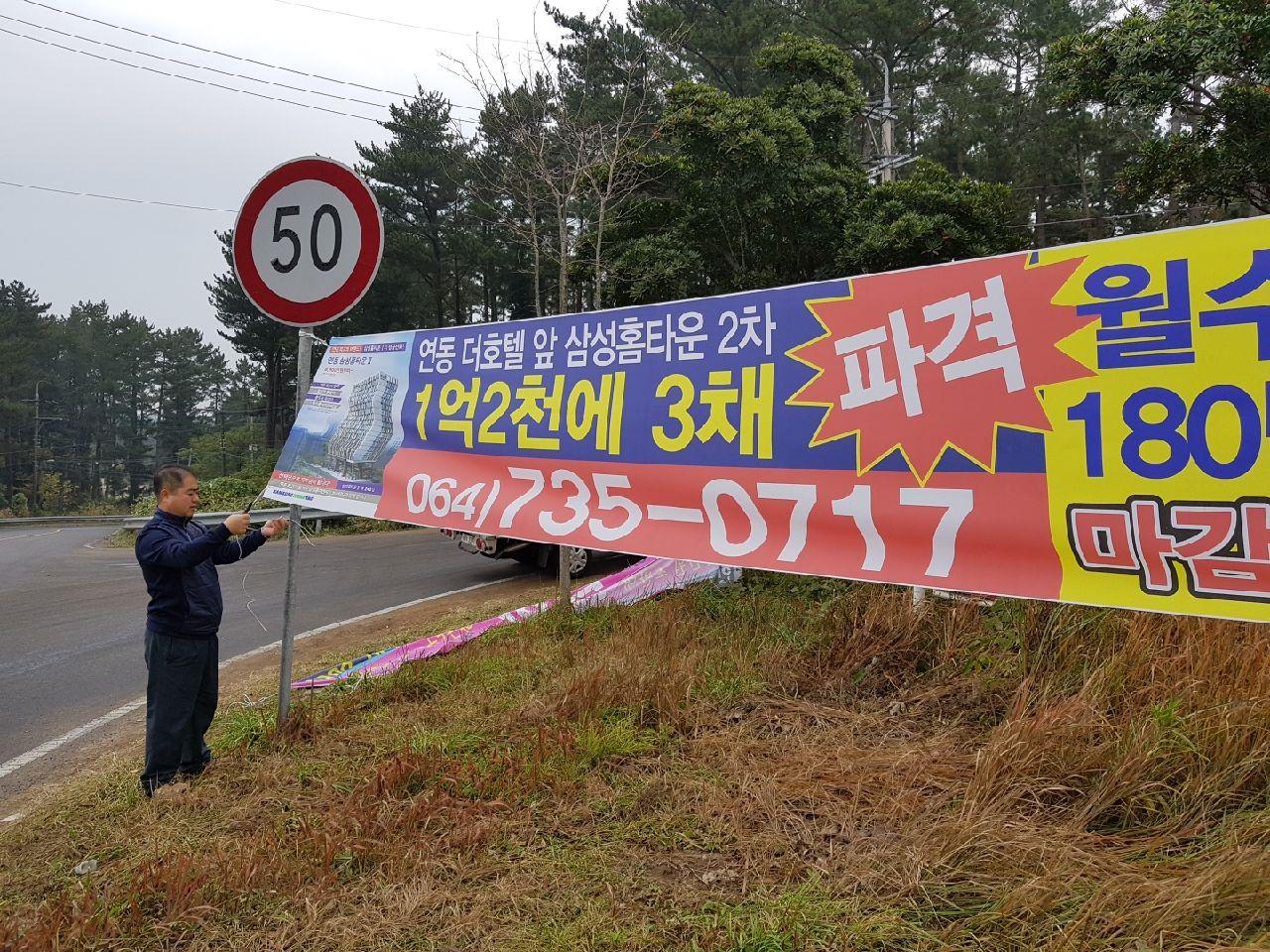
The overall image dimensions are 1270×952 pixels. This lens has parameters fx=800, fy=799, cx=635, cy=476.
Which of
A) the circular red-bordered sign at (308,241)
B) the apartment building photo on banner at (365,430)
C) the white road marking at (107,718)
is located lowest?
the white road marking at (107,718)

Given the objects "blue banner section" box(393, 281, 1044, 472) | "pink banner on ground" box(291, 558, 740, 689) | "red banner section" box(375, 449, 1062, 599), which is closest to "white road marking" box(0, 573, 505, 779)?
"pink banner on ground" box(291, 558, 740, 689)

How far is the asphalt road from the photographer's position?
5762 millimetres

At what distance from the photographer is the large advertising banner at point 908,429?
261 cm

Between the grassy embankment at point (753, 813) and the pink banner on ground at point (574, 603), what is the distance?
1.07 meters

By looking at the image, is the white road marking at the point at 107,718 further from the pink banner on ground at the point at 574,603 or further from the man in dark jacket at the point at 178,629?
the man in dark jacket at the point at 178,629

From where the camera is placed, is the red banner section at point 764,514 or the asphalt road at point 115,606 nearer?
the red banner section at point 764,514

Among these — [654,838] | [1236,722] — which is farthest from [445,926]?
[1236,722]

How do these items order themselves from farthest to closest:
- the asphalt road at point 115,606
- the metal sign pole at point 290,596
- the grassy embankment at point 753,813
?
the asphalt road at point 115,606, the metal sign pole at point 290,596, the grassy embankment at point 753,813

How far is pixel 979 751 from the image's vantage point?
285cm

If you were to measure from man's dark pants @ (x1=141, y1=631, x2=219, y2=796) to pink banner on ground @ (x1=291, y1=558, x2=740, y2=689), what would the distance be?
1280 millimetres

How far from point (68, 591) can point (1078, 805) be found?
1161 cm

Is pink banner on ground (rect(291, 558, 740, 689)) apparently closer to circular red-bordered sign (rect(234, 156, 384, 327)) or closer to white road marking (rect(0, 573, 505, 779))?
white road marking (rect(0, 573, 505, 779))

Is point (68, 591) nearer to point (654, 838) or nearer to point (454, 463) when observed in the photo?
point (454, 463)

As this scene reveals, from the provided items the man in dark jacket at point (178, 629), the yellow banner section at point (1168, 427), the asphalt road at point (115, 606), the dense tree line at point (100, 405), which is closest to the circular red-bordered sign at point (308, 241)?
the man in dark jacket at point (178, 629)
